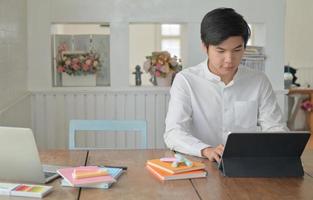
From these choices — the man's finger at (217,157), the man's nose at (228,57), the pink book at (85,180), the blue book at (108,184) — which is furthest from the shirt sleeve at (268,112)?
the pink book at (85,180)

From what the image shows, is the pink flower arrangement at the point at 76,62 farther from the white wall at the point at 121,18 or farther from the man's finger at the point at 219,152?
the man's finger at the point at 219,152

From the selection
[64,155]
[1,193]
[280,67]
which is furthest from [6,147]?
[280,67]

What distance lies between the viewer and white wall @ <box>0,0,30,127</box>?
293 centimetres

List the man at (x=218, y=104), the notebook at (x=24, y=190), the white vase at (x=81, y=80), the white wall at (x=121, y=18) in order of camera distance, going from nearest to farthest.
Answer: the notebook at (x=24, y=190) < the man at (x=218, y=104) < the white wall at (x=121, y=18) < the white vase at (x=81, y=80)

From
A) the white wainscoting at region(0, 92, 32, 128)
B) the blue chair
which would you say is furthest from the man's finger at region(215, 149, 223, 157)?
the white wainscoting at region(0, 92, 32, 128)

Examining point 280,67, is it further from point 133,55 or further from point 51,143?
point 133,55

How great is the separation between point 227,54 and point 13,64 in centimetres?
183

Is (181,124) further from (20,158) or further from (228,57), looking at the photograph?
(20,158)

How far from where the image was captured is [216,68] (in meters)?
2.17

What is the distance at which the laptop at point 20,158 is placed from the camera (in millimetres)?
1526

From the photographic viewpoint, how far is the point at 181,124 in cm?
211

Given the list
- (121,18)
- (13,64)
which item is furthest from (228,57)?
(121,18)

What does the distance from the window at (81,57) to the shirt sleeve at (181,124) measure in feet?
6.20

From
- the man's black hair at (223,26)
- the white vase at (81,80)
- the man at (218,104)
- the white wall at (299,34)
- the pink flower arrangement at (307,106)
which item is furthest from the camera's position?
the white wall at (299,34)
